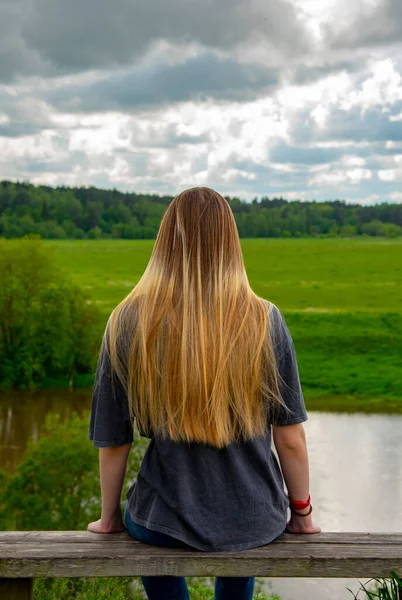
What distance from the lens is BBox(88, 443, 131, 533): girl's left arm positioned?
269 centimetres

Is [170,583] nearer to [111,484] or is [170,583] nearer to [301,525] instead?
[111,484]

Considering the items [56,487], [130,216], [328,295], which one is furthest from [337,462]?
[130,216]

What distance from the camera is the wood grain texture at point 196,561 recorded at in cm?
254

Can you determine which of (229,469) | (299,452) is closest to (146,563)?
(229,469)

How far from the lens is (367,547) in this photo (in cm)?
264

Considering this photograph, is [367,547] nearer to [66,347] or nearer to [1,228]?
[66,347]

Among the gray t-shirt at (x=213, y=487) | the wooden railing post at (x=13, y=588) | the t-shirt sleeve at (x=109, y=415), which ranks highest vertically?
A: the t-shirt sleeve at (x=109, y=415)

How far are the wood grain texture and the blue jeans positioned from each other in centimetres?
3

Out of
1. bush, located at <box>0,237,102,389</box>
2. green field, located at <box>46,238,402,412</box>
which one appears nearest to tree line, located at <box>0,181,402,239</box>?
green field, located at <box>46,238,402,412</box>

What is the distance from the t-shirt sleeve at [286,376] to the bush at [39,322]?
32730 mm

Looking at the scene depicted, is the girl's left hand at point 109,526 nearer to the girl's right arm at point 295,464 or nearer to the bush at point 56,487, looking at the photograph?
the girl's right arm at point 295,464

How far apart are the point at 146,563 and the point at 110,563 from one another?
127 mm

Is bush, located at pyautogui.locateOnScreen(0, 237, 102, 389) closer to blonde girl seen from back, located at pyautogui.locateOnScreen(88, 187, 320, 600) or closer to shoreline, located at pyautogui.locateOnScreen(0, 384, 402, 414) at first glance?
shoreline, located at pyautogui.locateOnScreen(0, 384, 402, 414)

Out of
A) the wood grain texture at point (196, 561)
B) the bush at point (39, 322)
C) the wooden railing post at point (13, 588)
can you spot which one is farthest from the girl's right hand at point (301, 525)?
the bush at point (39, 322)
